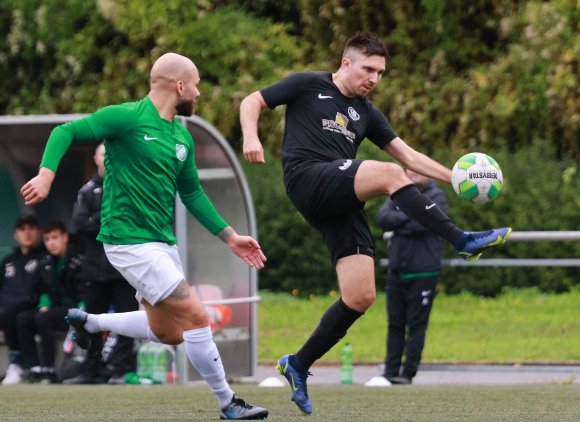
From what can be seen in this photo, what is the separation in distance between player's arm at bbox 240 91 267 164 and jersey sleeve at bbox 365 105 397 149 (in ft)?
2.44

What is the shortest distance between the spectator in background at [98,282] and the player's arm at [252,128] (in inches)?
170

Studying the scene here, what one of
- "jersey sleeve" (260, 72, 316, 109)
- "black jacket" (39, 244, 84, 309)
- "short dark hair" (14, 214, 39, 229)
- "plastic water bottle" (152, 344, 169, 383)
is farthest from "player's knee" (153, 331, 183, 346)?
"short dark hair" (14, 214, 39, 229)

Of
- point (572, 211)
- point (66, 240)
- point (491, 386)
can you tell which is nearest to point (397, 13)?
point (572, 211)

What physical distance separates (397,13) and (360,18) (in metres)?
0.63

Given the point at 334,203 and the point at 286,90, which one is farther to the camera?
the point at 286,90

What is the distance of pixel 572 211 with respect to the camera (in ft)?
64.5

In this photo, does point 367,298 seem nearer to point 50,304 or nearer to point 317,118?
point 317,118

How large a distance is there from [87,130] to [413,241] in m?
5.51

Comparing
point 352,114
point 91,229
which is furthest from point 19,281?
point 352,114

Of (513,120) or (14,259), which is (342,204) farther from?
(513,120)

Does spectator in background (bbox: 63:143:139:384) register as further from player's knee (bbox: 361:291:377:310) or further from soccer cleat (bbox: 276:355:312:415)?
player's knee (bbox: 361:291:377:310)

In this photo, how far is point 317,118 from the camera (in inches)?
327

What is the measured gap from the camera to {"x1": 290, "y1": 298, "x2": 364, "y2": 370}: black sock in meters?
8.31

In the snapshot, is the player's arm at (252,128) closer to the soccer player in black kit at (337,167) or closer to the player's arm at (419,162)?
the soccer player in black kit at (337,167)
